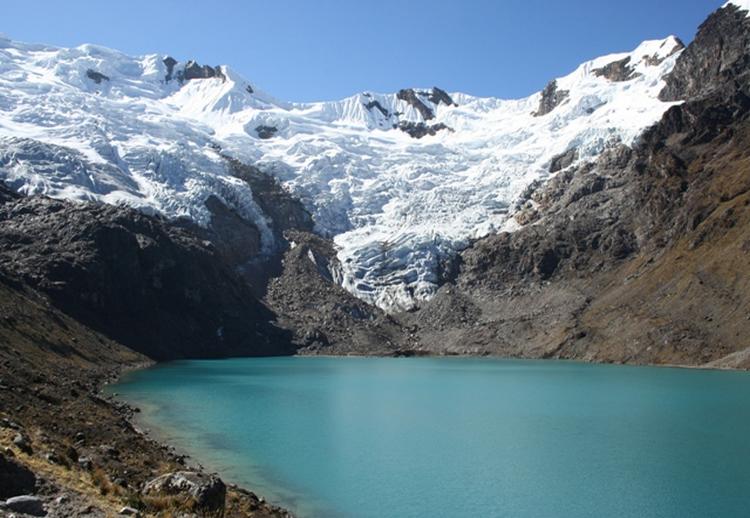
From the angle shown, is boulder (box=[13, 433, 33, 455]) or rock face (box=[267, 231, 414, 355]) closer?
boulder (box=[13, 433, 33, 455])

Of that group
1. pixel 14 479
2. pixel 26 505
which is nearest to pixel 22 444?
pixel 14 479

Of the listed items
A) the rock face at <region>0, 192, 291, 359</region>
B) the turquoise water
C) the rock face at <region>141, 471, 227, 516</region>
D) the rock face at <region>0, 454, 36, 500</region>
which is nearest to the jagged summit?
the turquoise water

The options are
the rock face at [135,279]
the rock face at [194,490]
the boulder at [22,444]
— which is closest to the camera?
the rock face at [194,490]

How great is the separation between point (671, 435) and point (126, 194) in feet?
536

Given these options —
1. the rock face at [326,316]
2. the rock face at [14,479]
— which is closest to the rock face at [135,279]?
the rock face at [326,316]

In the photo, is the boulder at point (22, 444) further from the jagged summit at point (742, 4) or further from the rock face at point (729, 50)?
the jagged summit at point (742, 4)

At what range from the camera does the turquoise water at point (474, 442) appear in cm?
3191

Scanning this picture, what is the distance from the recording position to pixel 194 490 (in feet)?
66.2

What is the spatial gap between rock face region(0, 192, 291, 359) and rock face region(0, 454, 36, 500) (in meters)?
105

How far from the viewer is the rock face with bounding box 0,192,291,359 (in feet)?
403

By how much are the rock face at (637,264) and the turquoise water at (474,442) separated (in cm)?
2735

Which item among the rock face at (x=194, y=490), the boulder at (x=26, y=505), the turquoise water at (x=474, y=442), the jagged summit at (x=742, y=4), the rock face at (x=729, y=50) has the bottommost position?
the turquoise water at (x=474, y=442)

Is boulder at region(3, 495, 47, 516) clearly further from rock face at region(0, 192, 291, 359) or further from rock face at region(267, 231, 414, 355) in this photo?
rock face at region(267, 231, 414, 355)

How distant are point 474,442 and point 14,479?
33.8m
